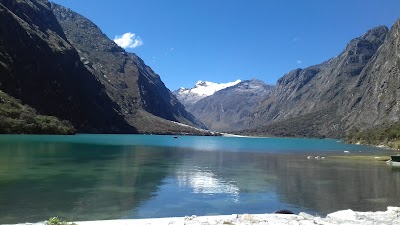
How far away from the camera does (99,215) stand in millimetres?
24375

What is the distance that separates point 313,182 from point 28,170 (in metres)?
31.7

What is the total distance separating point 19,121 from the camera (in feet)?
563

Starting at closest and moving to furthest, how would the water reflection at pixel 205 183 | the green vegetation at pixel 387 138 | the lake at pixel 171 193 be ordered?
1. the lake at pixel 171 193
2. the water reflection at pixel 205 183
3. the green vegetation at pixel 387 138

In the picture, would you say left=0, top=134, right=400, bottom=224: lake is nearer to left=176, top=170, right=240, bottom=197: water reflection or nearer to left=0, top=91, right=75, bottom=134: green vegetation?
left=176, top=170, right=240, bottom=197: water reflection

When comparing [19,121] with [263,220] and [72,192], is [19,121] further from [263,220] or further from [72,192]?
[263,220]

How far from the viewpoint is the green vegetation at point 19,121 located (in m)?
165

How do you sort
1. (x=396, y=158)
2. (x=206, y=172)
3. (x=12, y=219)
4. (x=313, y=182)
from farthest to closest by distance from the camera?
1. (x=396, y=158)
2. (x=206, y=172)
3. (x=313, y=182)
4. (x=12, y=219)

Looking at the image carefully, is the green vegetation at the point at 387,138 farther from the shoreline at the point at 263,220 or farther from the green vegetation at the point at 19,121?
the green vegetation at the point at 19,121

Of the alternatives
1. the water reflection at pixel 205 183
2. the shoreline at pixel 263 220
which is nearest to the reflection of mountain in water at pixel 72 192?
the water reflection at pixel 205 183

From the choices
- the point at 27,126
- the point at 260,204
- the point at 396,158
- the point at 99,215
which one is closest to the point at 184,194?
the point at 260,204

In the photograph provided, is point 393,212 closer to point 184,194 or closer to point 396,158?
point 184,194

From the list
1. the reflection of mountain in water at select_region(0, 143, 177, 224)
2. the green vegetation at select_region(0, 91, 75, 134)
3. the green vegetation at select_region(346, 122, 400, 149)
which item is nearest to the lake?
the reflection of mountain in water at select_region(0, 143, 177, 224)

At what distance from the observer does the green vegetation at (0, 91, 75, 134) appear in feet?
541

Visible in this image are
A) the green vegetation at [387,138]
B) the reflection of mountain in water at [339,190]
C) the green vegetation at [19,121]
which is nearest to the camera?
the reflection of mountain in water at [339,190]
